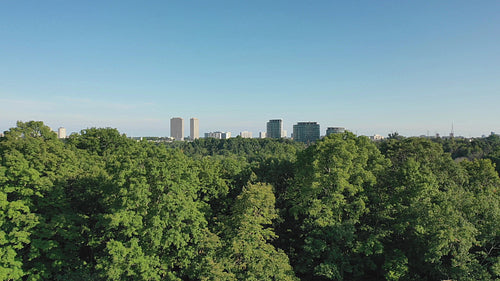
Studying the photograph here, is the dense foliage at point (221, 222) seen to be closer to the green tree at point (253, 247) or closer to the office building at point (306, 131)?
the green tree at point (253, 247)

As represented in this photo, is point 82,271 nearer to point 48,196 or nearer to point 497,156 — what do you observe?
point 48,196

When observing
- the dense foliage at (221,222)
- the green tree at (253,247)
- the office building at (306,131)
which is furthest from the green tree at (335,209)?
the office building at (306,131)

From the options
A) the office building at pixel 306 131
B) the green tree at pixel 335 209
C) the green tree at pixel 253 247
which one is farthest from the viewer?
the office building at pixel 306 131

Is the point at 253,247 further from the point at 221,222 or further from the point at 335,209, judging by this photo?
the point at 335,209

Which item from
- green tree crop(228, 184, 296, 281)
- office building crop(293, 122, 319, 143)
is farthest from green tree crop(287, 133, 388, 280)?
office building crop(293, 122, 319, 143)

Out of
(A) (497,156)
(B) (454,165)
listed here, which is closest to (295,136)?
(A) (497,156)

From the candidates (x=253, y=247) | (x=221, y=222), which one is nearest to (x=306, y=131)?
(x=221, y=222)
